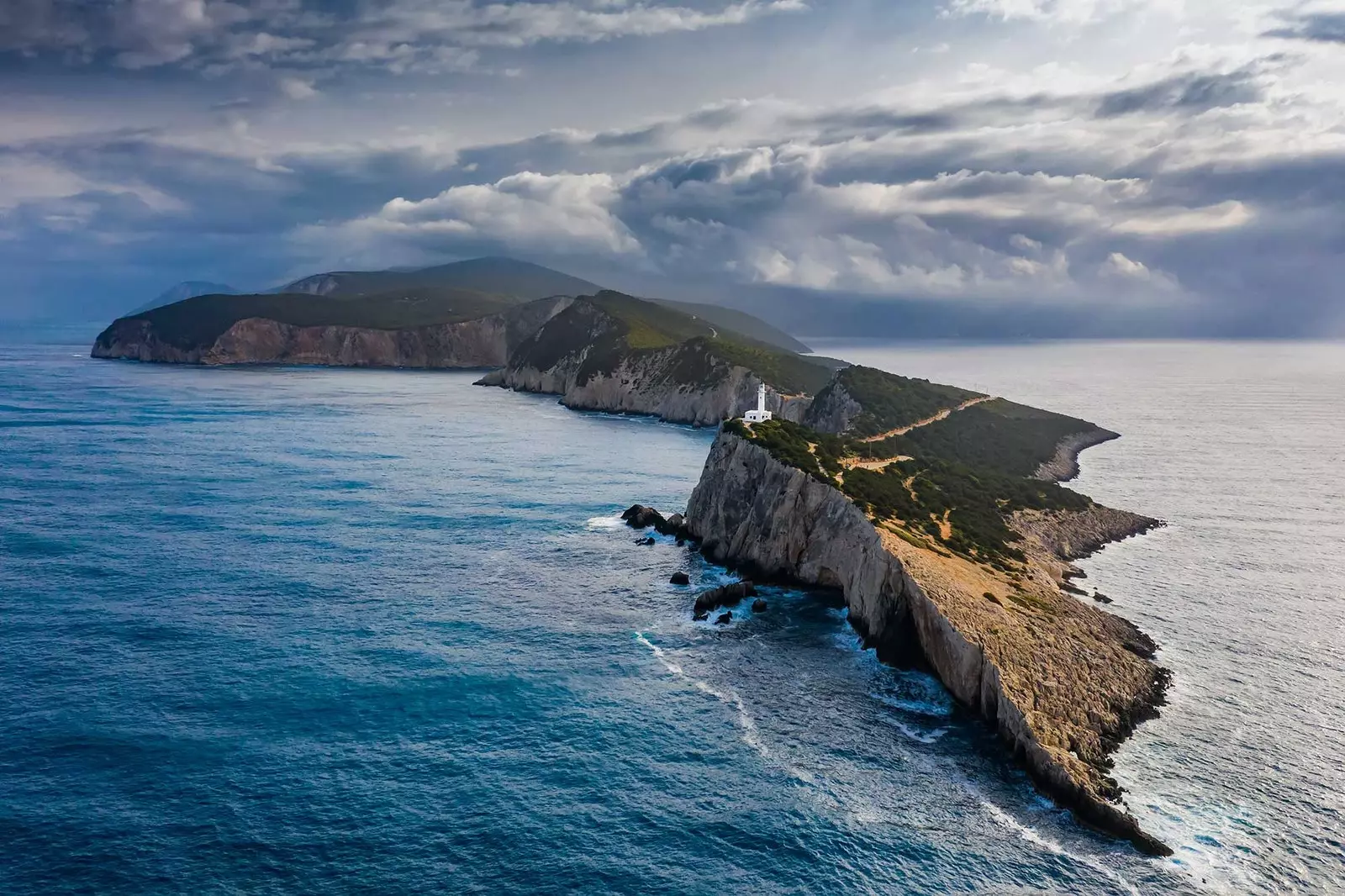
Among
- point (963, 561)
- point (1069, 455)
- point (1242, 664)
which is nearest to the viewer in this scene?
point (1242, 664)

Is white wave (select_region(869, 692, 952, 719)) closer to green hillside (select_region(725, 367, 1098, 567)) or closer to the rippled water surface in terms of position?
the rippled water surface

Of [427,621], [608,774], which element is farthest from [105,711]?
[608,774]

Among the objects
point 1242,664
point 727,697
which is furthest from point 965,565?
point 727,697

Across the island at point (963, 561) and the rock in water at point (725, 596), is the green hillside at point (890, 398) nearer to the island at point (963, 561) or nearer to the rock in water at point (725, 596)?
the island at point (963, 561)

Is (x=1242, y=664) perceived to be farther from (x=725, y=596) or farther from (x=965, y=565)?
(x=725, y=596)

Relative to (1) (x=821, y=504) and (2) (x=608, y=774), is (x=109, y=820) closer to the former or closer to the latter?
(2) (x=608, y=774)
